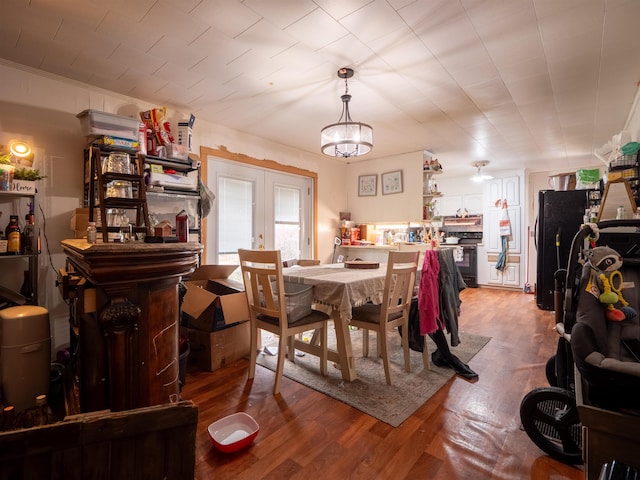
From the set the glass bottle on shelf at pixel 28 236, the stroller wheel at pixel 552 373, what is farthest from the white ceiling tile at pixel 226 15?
the stroller wheel at pixel 552 373

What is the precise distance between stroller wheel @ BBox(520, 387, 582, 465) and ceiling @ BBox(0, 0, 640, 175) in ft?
6.70

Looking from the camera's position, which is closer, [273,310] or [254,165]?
[273,310]

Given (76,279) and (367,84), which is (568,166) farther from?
(76,279)

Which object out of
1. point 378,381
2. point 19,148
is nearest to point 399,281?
point 378,381

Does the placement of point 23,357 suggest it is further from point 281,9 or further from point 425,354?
point 425,354

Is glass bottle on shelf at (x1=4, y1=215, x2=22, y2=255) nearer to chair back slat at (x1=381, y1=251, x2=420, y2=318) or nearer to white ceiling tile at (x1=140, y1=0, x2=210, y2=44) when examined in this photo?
white ceiling tile at (x1=140, y1=0, x2=210, y2=44)

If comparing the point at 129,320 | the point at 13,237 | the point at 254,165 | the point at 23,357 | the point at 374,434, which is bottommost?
the point at 374,434

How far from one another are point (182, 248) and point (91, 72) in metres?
2.17

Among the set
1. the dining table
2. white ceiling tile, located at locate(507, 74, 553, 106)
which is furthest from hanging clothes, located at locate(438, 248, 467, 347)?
white ceiling tile, located at locate(507, 74, 553, 106)

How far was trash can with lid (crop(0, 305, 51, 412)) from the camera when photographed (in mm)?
1650

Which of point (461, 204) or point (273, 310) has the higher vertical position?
point (461, 204)

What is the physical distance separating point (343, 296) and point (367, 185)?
3481mm

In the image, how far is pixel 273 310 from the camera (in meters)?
2.18

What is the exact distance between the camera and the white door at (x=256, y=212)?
3744mm
